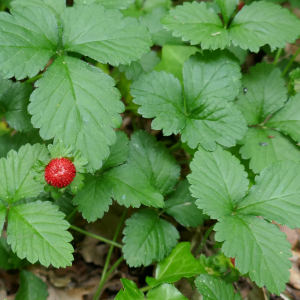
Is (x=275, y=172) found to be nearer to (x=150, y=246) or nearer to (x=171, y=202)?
(x=171, y=202)

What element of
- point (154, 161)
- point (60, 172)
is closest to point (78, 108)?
point (60, 172)

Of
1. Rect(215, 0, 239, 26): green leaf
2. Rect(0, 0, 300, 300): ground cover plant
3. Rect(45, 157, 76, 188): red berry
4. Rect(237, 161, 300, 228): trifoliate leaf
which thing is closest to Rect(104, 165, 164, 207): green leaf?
Rect(0, 0, 300, 300): ground cover plant

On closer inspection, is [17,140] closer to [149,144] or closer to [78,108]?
[78,108]

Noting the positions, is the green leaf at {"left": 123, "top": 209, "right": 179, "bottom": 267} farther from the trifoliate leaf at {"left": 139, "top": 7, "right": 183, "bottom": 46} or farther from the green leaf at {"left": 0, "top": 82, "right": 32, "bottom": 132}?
the trifoliate leaf at {"left": 139, "top": 7, "right": 183, "bottom": 46}

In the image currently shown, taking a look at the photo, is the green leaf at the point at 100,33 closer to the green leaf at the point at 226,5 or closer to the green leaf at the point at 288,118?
Answer: the green leaf at the point at 226,5

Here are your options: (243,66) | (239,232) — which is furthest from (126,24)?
(243,66)

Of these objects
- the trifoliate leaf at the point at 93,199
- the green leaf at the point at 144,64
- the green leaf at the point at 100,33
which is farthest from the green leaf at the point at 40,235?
the green leaf at the point at 144,64
